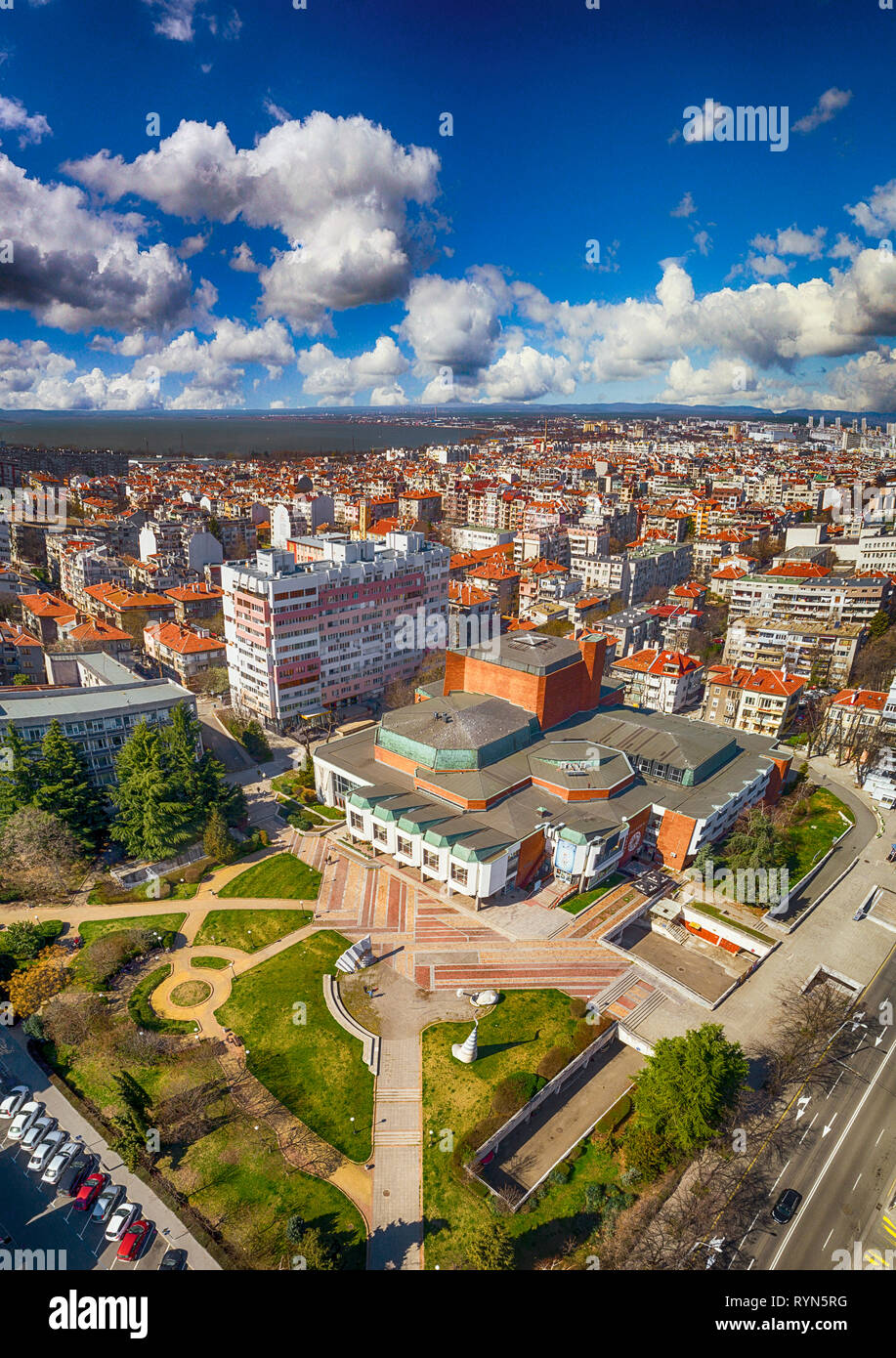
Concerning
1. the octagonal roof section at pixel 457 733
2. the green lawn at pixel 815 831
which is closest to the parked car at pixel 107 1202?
the octagonal roof section at pixel 457 733

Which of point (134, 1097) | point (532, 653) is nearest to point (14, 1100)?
point (134, 1097)

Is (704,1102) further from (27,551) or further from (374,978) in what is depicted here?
(27,551)

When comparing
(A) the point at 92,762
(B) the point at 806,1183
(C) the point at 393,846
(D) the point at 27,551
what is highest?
(D) the point at 27,551

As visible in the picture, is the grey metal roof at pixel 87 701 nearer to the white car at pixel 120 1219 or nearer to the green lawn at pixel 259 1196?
the green lawn at pixel 259 1196

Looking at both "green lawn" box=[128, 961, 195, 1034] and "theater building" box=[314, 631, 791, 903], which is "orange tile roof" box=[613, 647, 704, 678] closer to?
"theater building" box=[314, 631, 791, 903]

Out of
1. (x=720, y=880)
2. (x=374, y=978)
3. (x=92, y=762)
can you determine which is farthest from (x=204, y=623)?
(x=720, y=880)

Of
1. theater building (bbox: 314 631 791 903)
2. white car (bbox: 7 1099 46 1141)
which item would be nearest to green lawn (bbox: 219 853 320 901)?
theater building (bbox: 314 631 791 903)
